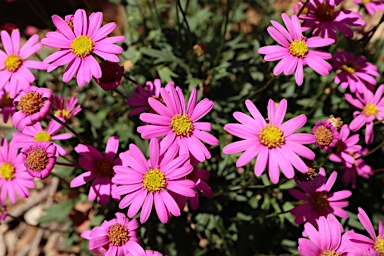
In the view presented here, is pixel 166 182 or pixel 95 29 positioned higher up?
pixel 95 29

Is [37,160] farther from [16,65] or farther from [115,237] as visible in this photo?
[16,65]

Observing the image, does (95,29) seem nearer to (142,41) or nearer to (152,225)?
(142,41)

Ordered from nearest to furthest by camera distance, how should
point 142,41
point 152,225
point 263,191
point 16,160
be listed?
point 16,160, point 152,225, point 263,191, point 142,41

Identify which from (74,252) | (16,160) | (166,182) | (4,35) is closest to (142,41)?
(4,35)

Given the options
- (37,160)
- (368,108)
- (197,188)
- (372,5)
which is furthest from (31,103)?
(372,5)

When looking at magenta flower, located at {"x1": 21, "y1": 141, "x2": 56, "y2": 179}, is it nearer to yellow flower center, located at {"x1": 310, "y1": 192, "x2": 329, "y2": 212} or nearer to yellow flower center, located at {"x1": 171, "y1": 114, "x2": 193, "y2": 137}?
yellow flower center, located at {"x1": 171, "y1": 114, "x2": 193, "y2": 137}

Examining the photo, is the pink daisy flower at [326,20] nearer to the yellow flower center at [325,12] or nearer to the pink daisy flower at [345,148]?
the yellow flower center at [325,12]

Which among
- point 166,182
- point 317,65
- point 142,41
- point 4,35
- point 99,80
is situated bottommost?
point 166,182
